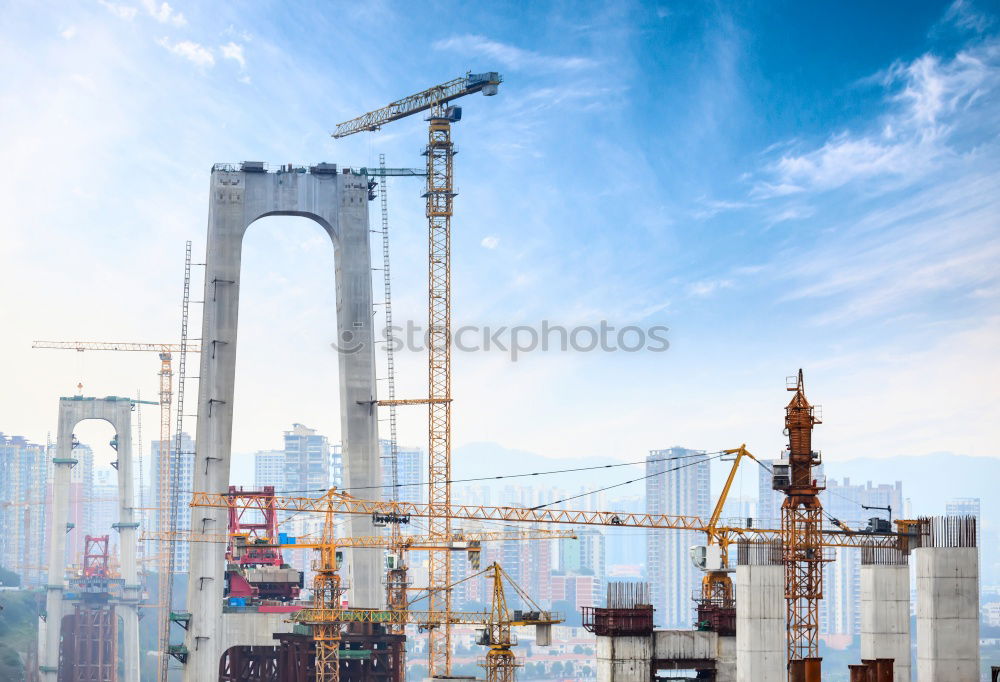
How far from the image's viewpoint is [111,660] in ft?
624

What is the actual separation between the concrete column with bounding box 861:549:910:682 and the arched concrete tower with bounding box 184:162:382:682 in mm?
34553

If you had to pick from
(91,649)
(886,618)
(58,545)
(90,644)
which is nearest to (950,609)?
(886,618)

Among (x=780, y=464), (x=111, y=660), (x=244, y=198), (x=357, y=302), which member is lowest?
(x=111, y=660)

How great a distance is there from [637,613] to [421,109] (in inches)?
1940

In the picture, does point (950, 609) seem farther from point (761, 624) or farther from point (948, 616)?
point (761, 624)

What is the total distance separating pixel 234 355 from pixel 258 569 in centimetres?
2745

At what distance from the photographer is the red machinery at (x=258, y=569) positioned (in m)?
106

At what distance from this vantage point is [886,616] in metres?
60.5

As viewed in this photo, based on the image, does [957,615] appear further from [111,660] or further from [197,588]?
[111,660]

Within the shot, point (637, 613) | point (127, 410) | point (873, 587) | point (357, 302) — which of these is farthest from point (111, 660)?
point (873, 587)

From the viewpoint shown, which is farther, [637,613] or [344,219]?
[344,219]

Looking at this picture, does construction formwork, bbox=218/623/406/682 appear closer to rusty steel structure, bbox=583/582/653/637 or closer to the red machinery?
the red machinery

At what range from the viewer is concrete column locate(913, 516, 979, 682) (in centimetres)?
5462

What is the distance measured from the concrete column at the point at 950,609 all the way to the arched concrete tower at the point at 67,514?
12535 cm
